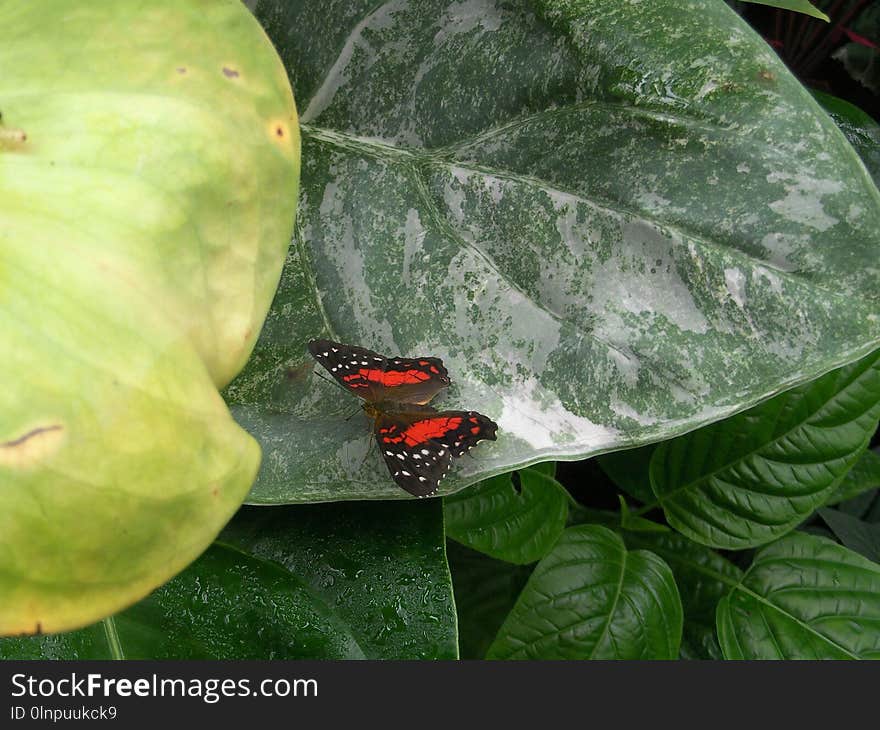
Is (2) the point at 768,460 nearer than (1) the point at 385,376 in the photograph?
No

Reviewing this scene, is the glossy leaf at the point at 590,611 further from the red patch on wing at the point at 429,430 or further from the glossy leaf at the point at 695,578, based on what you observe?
the red patch on wing at the point at 429,430

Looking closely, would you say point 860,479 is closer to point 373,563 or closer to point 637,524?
point 637,524

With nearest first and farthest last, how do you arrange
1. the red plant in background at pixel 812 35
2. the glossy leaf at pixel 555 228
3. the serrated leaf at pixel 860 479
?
the glossy leaf at pixel 555 228
the serrated leaf at pixel 860 479
the red plant in background at pixel 812 35

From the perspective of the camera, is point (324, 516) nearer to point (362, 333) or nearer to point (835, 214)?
point (362, 333)

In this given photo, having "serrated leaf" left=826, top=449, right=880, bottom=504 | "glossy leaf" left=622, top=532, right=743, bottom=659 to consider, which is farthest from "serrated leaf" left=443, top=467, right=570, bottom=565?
"serrated leaf" left=826, top=449, right=880, bottom=504

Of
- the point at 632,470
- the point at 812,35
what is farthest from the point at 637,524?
the point at 812,35

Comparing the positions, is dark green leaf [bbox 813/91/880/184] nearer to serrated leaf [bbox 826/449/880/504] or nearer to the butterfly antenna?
serrated leaf [bbox 826/449/880/504]

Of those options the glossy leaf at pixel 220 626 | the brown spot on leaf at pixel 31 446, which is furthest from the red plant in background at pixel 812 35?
the brown spot on leaf at pixel 31 446
